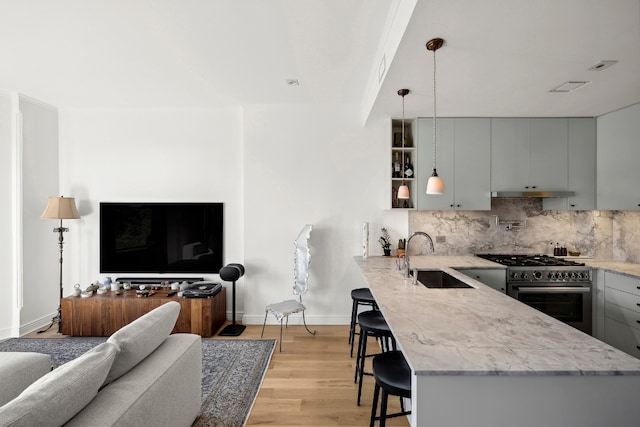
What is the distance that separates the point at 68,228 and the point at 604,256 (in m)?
6.54

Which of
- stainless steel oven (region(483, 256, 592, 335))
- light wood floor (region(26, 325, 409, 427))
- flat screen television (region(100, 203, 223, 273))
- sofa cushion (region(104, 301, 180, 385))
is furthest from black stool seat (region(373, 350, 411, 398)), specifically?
flat screen television (region(100, 203, 223, 273))

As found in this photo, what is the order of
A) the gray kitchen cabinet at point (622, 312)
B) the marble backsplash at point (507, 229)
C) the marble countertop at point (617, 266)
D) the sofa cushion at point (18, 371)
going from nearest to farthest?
1. the sofa cushion at point (18, 371)
2. the gray kitchen cabinet at point (622, 312)
3. the marble countertop at point (617, 266)
4. the marble backsplash at point (507, 229)

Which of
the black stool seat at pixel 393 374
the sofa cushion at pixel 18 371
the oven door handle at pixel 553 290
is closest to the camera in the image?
the black stool seat at pixel 393 374

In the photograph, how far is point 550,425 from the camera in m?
1.08

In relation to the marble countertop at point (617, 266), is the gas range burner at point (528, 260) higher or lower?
higher

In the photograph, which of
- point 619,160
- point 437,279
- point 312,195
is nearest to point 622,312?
point 619,160

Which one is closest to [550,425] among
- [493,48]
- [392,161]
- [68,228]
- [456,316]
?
[456,316]

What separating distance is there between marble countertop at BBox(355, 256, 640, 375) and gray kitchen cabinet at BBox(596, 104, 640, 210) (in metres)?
2.33

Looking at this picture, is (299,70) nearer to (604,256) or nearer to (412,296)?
(412,296)

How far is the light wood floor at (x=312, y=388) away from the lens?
2150mm

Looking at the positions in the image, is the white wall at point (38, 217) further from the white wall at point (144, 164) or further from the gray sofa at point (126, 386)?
the gray sofa at point (126, 386)

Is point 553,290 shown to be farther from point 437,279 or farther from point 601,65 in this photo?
point 601,65

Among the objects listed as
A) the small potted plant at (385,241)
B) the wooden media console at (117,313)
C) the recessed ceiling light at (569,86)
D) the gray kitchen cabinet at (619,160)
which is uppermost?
the recessed ceiling light at (569,86)

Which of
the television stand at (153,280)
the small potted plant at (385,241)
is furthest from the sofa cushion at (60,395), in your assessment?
the small potted plant at (385,241)
